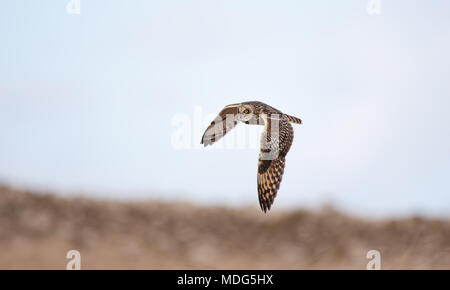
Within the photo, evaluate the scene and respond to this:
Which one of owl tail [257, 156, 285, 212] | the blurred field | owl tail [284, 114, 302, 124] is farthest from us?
the blurred field

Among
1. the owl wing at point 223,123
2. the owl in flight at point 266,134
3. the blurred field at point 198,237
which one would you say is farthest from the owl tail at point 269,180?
the blurred field at point 198,237

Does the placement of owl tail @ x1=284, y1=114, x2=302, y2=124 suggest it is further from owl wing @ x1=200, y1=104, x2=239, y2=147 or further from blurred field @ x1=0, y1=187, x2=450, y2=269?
blurred field @ x1=0, y1=187, x2=450, y2=269

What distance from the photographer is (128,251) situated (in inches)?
375

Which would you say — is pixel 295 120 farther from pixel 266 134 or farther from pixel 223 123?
pixel 223 123

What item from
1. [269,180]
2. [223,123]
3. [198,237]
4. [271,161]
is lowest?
[198,237]

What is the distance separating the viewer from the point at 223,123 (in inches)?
321

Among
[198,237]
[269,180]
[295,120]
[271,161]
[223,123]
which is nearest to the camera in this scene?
[269,180]

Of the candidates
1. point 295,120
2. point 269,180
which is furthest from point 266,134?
point 295,120

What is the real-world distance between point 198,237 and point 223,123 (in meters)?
2.84

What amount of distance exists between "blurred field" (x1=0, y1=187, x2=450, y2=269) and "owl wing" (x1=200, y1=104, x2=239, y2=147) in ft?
8.38

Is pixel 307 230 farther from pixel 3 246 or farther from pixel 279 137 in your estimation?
pixel 3 246

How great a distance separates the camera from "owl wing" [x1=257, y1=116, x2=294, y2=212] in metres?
7.41

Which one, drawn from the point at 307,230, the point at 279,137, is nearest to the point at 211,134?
the point at 279,137

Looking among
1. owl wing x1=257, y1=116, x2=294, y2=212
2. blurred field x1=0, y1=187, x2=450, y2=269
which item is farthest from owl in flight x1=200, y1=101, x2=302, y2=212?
blurred field x1=0, y1=187, x2=450, y2=269
